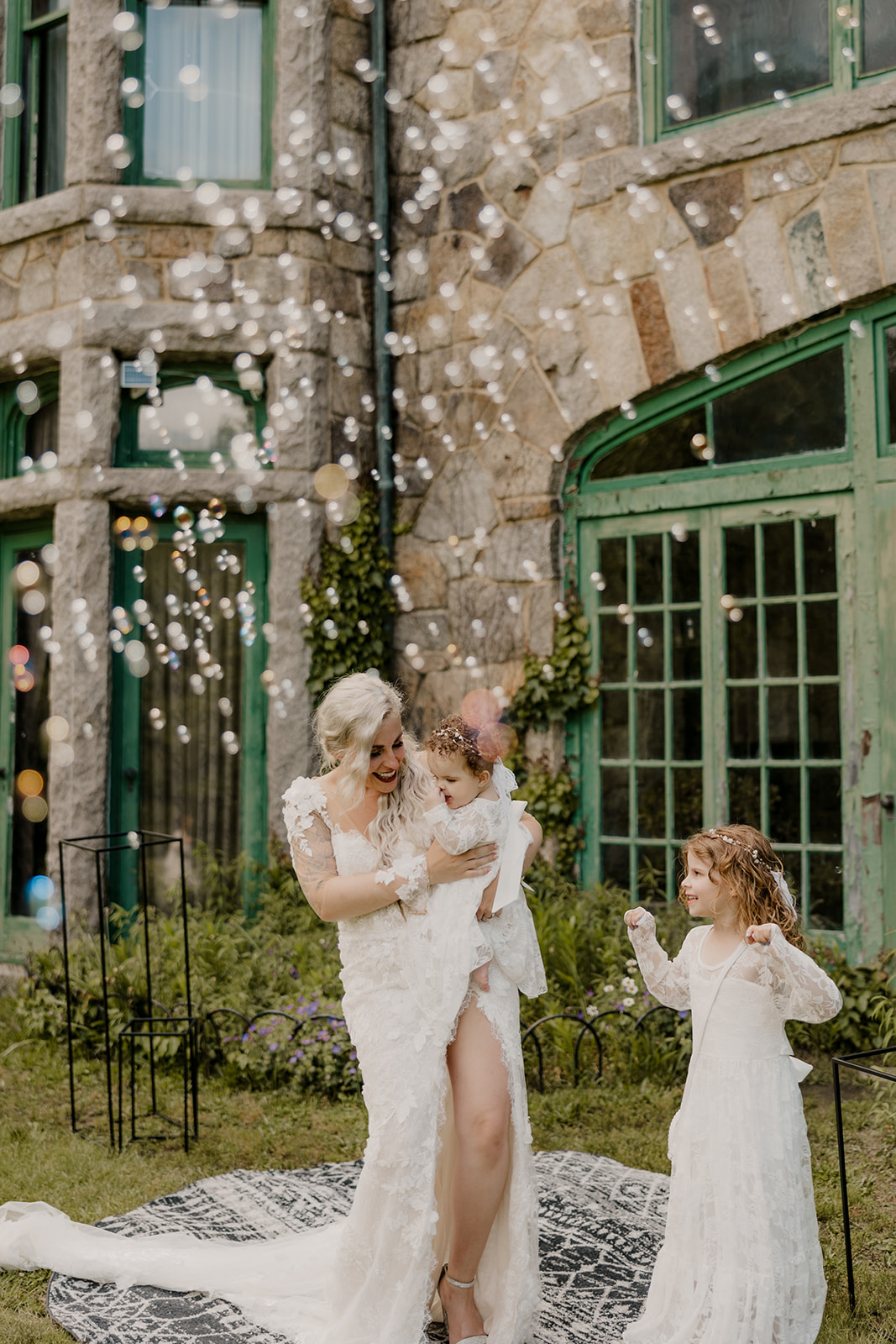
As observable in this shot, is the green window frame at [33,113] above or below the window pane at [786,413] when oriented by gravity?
above

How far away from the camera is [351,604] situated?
6414mm

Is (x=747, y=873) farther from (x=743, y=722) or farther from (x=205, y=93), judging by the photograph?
(x=205, y=93)

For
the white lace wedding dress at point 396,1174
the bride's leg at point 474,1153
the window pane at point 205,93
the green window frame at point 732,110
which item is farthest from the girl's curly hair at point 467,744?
the window pane at point 205,93

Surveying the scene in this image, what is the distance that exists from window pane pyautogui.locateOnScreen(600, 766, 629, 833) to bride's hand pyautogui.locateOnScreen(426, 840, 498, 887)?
10.7 ft

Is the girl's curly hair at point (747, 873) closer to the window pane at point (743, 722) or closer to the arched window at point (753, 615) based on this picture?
the arched window at point (753, 615)

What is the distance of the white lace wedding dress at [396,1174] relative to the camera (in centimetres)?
284

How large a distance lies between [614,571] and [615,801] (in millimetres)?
1194

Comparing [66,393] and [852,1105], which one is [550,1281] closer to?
[852,1105]

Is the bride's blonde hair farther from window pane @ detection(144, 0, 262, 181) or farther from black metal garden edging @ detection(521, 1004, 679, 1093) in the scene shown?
window pane @ detection(144, 0, 262, 181)

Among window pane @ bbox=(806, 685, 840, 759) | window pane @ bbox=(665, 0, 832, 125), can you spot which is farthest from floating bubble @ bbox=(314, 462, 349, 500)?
window pane @ bbox=(806, 685, 840, 759)

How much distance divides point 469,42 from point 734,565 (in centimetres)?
324

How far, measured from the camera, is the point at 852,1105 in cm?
456

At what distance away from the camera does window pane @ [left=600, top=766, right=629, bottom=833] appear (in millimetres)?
6133

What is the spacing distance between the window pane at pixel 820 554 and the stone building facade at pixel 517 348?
50 mm
